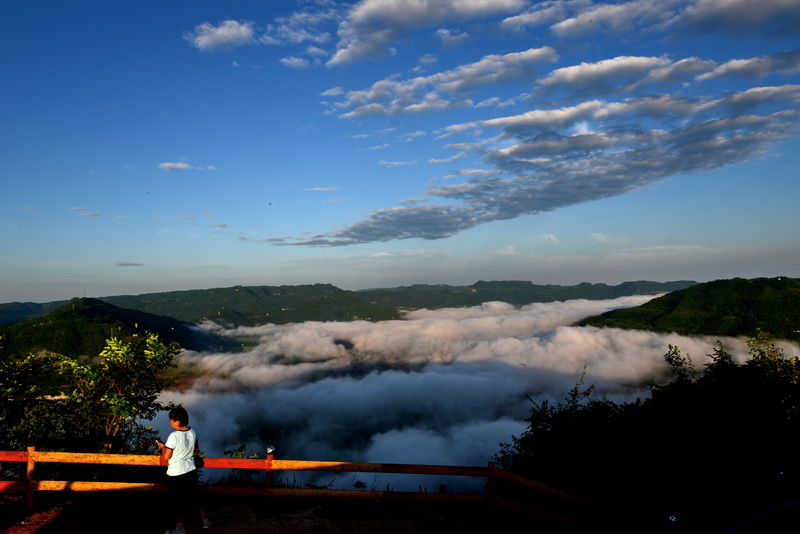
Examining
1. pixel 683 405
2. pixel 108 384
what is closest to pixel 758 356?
pixel 683 405

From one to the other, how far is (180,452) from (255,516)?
7.54ft

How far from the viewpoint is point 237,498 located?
9328 mm

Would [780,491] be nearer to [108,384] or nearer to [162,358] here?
[162,358]

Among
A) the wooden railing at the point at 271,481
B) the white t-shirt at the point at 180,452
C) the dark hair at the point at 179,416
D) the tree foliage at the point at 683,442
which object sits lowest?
the tree foliage at the point at 683,442

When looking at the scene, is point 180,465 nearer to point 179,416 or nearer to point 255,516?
point 179,416

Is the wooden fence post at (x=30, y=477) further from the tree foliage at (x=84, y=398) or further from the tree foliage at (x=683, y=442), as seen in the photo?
the tree foliage at (x=683, y=442)

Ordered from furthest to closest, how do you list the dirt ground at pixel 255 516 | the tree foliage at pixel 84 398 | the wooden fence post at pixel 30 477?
the tree foliage at pixel 84 398 < the wooden fence post at pixel 30 477 < the dirt ground at pixel 255 516

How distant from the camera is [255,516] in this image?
8477 millimetres

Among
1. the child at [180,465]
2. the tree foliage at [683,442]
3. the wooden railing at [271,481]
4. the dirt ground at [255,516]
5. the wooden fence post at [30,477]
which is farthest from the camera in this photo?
the wooden fence post at [30,477]

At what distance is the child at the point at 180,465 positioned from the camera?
24.5 ft

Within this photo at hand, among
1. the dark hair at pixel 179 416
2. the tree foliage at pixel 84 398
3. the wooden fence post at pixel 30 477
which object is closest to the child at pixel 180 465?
the dark hair at pixel 179 416

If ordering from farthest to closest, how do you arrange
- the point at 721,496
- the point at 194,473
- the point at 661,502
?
the point at 194,473
the point at 661,502
the point at 721,496

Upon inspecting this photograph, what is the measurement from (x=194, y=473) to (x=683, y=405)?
23.2 metres

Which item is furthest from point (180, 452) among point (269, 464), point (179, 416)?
point (269, 464)
